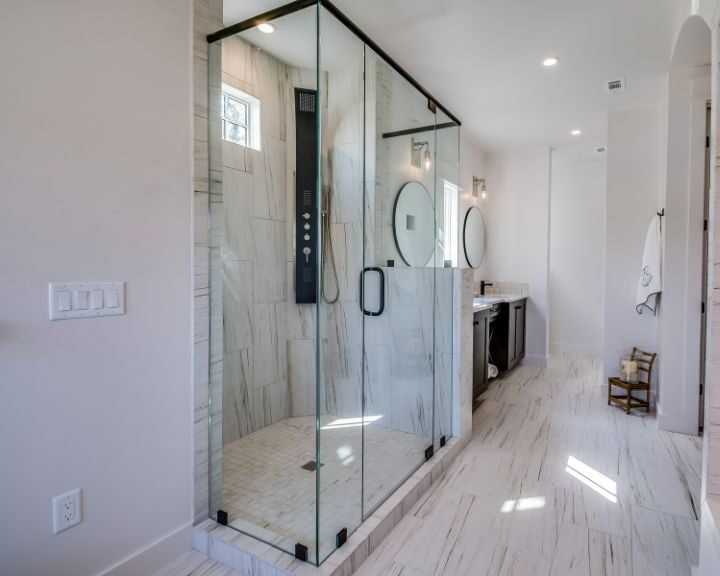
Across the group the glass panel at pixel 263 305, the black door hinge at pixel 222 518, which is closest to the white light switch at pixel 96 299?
the glass panel at pixel 263 305

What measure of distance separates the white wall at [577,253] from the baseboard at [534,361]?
1204 millimetres

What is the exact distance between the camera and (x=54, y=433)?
1380mm

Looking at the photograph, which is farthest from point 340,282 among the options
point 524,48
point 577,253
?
point 577,253

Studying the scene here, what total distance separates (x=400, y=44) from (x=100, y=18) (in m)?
1.98

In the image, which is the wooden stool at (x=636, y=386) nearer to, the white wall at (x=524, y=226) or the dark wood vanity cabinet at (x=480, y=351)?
the dark wood vanity cabinet at (x=480, y=351)

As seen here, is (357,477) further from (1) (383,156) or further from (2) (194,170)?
(1) (383,156)

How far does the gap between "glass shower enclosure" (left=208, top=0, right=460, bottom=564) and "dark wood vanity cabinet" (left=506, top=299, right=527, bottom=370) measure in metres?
1.83

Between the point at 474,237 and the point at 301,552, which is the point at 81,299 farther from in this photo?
the point at 474,237

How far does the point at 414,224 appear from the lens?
2895mm

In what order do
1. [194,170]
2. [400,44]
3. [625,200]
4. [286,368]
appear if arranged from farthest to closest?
1. [625,200]
2. [400,44]
3. [286,368]
4. [194,170]

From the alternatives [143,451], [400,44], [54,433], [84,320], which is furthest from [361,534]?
[400,44]

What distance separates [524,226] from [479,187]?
77 centimetres

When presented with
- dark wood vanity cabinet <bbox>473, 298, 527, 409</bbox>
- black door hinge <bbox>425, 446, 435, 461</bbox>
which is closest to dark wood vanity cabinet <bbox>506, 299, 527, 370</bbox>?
dark wood vanity cabinet <bbox>473, 298, 527, 409</bbox>

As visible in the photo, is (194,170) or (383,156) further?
(383,156)
